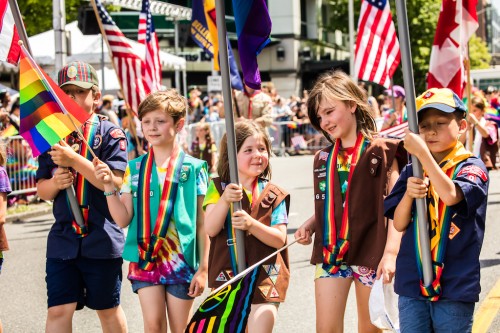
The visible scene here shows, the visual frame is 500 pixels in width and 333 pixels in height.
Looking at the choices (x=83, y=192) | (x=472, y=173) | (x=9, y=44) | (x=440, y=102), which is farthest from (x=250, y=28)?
(x=9, y=44)

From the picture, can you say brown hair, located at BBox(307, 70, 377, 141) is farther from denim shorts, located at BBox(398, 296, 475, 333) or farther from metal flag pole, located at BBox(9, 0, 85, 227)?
metal flag pole, located at BBox(9, 0, 85, 227)

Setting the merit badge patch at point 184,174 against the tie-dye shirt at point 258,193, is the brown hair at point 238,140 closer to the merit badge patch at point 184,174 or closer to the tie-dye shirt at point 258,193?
the tie-dye shirt at point 258,193

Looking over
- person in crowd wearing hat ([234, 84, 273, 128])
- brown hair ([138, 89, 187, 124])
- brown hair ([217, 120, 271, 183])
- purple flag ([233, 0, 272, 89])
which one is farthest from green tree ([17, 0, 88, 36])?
purple flag ([233, 0, 272, 89])

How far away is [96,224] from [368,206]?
158 cm

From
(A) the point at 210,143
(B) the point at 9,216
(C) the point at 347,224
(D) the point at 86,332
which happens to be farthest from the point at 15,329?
(A) the point at 210,143

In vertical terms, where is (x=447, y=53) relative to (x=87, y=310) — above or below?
above

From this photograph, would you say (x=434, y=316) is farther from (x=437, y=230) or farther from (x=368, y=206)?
(x=368, y=206)

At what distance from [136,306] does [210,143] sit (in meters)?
11.1

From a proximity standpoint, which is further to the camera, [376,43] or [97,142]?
[376,43]

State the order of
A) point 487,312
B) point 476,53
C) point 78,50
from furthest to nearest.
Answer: point 476,53
point 78,50
point 487,312

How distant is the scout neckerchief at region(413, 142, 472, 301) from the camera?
4426mm

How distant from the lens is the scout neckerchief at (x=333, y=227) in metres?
5.02

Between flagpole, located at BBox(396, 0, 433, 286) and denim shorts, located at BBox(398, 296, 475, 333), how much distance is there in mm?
155

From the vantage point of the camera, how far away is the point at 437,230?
4.46 meters
